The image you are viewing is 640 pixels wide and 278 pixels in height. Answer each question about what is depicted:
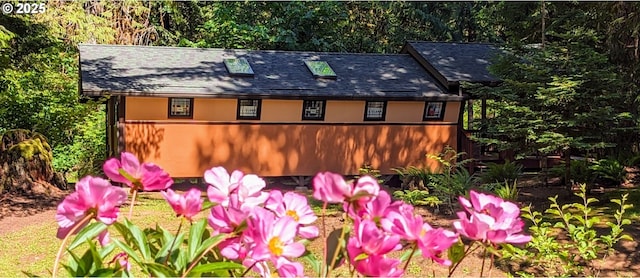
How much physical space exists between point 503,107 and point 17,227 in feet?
28.8

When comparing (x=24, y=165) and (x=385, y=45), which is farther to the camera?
(x=385, y=45)

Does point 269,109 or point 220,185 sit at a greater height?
point 220,185

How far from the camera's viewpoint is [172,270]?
3.45 ft

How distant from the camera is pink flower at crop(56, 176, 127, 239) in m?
0.99

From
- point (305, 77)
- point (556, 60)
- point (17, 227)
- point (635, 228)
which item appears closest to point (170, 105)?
point (305, 77)

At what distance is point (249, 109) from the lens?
1294 cm

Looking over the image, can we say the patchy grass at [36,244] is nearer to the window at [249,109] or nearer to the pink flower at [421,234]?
the window at [249,109]

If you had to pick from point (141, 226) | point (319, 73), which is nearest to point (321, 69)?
point (319, 73)

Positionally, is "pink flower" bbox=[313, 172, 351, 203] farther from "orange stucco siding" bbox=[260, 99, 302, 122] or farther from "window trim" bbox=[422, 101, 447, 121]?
"window trim" bbox=[422, 101, 447, 121]

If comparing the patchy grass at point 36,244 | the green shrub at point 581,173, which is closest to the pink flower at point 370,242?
the patchy grass at point 36,244

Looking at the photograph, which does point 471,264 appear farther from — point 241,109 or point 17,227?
point 241,109

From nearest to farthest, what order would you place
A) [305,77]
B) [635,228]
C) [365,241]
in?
[365,241] < [635,228] < [305,77]

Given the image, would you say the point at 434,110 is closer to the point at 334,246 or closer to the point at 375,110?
the point at 375,110

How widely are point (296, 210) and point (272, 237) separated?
150 millimetres
